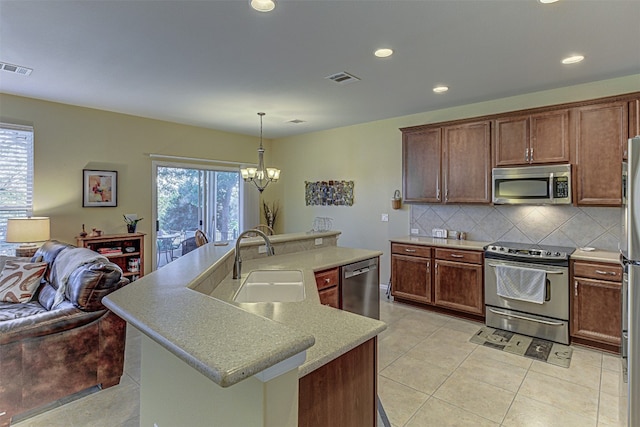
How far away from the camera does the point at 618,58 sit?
117 inches

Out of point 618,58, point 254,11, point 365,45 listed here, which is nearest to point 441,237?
point 618,58

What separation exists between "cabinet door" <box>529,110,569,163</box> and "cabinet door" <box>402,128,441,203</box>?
1.08 m

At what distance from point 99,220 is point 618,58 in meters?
6.27

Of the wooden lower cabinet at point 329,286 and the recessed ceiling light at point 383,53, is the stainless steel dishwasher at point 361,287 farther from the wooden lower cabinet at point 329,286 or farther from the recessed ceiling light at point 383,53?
the recessed ceiling light at point 383,53

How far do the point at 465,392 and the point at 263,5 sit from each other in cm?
310

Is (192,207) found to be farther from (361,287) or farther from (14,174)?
(361,287)

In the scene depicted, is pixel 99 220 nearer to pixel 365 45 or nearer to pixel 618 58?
pixel 365 45

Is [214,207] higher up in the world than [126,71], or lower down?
lower down

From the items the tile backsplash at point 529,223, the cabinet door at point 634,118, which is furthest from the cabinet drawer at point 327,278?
the cabinet door at point 634,118

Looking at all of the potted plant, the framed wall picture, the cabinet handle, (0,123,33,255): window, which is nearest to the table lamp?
(0,123,33,255): window

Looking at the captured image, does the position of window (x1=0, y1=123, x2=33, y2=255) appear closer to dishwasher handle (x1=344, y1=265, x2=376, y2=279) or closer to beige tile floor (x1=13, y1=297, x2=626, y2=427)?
beige tile floor (x1=13, y1=297, x2=626, y2=427)

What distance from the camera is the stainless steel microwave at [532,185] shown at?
346 cm

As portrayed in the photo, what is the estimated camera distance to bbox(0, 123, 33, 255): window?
3.95 m

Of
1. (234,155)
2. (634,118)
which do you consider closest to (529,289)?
(634,118)
